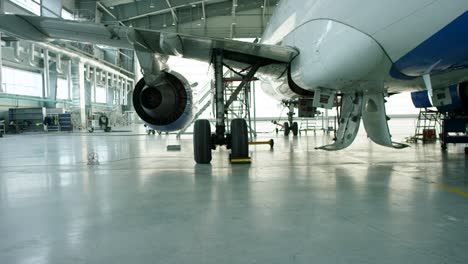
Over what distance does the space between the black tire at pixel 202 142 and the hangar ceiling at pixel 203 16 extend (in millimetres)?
19411

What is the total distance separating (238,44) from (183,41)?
0.84m

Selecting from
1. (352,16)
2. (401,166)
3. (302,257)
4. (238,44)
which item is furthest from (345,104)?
(302,257)

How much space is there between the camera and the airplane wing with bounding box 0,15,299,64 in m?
5.11

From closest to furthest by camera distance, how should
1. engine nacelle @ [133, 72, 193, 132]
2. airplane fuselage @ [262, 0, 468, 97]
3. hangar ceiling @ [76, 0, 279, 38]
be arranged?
airplane fuselage @ [262, 0, 468, 97]
engine nacelle @ [133, 72, 193, 132]
hangar ceiling @ [76, 0, 279, 38]

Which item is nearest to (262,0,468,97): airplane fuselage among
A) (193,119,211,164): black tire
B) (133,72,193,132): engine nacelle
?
(193,119,211,164): black tire

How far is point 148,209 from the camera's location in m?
3.16

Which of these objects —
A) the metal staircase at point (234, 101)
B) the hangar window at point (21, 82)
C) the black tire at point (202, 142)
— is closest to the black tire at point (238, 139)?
the black tire at point (202, 142)

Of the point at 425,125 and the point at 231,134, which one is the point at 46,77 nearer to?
the point at 425,125

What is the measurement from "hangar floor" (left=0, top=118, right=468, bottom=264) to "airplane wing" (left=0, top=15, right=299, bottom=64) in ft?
5.90

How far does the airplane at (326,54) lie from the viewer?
11.9 feet

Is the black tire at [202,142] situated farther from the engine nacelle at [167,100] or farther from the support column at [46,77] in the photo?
the support column at [46,77]

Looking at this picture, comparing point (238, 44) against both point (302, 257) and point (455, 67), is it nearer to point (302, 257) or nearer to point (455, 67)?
point (455, 67)

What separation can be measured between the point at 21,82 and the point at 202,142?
24918mm

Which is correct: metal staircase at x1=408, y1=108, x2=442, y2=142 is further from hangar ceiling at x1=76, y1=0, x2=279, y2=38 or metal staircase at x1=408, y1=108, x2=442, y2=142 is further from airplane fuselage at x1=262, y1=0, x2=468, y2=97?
hangar ceiling at x1=76, y1=0, x2=279, y2=38
